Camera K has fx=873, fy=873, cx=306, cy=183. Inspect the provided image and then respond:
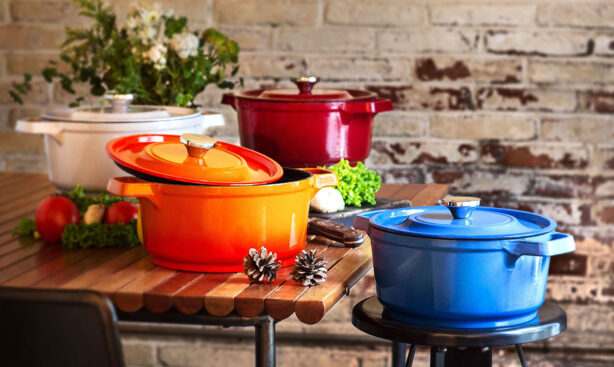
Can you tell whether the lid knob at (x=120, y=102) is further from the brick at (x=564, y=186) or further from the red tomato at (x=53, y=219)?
the brick at (x=564, y=186)

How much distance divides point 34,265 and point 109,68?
0.69 meters

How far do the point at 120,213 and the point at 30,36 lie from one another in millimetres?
1232

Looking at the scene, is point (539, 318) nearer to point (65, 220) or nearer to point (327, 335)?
point (65, 220)

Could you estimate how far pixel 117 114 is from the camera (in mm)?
1385

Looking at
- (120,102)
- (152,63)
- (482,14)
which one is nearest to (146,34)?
(152,63)

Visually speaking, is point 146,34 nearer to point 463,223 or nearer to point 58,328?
point 463,223

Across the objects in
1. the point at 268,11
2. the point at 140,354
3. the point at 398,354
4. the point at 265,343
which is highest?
the point at 268,11

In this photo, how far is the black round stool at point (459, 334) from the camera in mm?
949

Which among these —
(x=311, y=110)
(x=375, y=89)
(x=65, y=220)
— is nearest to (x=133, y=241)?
(x=65, y=220)

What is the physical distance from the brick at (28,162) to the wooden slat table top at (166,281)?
1.09 m

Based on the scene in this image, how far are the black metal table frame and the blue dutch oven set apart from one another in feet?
0.52

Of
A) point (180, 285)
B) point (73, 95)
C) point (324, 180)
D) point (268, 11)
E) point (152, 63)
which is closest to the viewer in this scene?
point (180, 285)

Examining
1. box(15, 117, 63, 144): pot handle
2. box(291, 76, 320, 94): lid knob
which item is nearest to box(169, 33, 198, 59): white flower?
box(291, 76, 320, 94): lid knob

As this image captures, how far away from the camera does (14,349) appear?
728 mm
